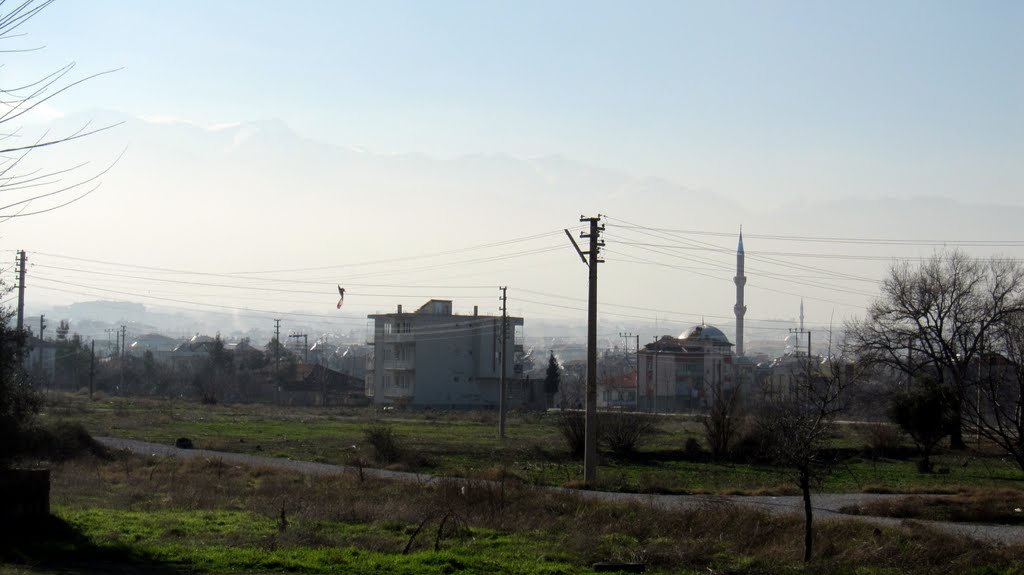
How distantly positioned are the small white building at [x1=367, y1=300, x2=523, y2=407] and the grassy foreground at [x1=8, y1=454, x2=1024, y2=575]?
220ft

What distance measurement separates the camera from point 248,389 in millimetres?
108625

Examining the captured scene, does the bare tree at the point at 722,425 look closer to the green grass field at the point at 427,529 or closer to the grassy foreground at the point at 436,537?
the green grass field at the point at 427,529

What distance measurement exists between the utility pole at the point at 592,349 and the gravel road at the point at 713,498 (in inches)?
75.2

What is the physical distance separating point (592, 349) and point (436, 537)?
15.4 meters

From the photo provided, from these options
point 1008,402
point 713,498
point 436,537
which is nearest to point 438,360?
point 713,498

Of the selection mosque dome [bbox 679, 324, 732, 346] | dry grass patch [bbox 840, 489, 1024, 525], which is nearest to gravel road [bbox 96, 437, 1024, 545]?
dry grass patch [bbox 840, 489, 1024, 525]

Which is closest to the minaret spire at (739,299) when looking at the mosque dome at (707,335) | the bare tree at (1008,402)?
the mosque dome at (707,335)

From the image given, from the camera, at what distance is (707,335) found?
436 ft

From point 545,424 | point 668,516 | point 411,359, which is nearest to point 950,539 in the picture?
point 668,516

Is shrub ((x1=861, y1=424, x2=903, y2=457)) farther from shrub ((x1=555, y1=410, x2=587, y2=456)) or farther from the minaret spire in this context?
the minaret spire

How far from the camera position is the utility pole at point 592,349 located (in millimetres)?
29594

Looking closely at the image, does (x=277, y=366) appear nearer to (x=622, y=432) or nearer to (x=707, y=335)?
(x=707, y=335)

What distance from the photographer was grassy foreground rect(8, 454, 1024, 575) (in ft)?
42.2

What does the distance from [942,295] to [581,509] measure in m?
42.2
